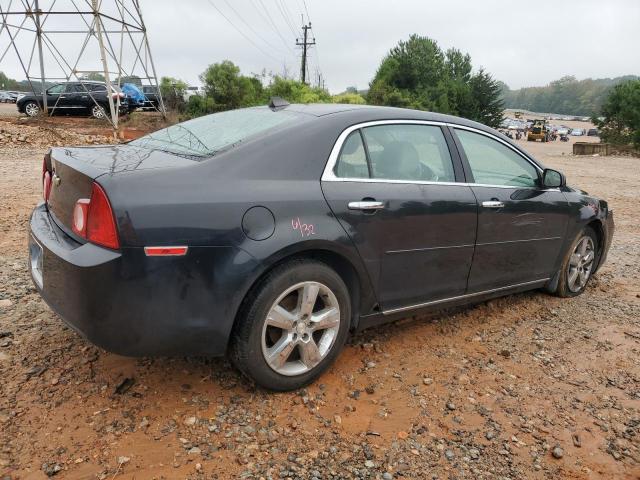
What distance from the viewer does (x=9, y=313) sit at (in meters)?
3.56

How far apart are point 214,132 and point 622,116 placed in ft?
121

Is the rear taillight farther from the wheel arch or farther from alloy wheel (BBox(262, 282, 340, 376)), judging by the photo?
alloy wheel (BBox(262, 282, 340, 376))

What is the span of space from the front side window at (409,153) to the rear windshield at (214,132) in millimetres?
522

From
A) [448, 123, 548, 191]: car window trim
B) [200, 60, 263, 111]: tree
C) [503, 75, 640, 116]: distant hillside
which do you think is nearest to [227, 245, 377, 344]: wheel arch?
[448, 123, 548, 191]: car window trim

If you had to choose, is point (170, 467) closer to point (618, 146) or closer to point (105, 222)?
point (105, 222)

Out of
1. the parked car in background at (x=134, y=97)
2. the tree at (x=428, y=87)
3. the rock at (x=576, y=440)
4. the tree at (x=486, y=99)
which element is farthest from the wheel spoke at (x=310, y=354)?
the tree at (x=486, y=99)

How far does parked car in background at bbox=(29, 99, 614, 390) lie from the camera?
2271mm

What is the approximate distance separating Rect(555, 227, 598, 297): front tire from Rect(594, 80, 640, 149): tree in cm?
3184

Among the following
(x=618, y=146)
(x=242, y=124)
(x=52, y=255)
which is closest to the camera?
(x=52, y=255)

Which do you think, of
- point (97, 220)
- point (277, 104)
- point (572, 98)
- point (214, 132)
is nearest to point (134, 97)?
point (277, 104)

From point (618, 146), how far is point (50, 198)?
35197 mm

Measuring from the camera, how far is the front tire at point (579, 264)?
4391 millimetres

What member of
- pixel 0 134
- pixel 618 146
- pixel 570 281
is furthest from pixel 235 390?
pixel 618 146

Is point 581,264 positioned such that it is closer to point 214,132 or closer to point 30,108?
point 214,132
